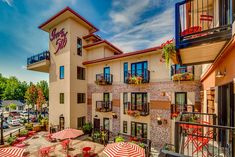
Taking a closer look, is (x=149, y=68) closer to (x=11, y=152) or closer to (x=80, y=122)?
(x=80, y=122)

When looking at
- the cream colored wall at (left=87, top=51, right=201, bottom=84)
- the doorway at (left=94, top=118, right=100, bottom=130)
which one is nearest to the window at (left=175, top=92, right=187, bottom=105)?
the cream colored wall at (left=87, top=51, right=201, bottom=84)

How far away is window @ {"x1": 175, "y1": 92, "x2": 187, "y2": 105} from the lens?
1126cm

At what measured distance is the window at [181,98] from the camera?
1126 cm

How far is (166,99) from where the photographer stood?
12.2 meters

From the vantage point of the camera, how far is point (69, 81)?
15.6 metres

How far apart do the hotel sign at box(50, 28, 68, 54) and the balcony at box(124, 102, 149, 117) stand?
11247 millimetres

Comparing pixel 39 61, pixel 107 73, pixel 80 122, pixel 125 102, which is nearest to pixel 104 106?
pixel 125 102

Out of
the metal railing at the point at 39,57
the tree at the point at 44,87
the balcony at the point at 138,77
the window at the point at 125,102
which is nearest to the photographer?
the balcony at the point at 138,77

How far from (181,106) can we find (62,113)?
13.3 meters

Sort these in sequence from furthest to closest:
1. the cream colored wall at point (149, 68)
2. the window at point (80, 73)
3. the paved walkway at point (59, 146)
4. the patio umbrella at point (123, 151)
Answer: the window at point (80, 73) < the cream colored wall at point (149, 68) < the paved walkway at point (59, 146) < the patio umbrella at point (123, 151)

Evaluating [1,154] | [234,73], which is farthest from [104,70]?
[234,73]

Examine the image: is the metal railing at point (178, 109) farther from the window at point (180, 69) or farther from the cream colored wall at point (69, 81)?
the cream colored wall at point (69, 81)

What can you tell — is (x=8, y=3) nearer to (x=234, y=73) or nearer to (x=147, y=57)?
(x=147, y=57)

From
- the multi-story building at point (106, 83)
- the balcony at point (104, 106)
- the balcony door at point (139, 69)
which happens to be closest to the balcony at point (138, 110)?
the multi-story building at point (106, 83)
